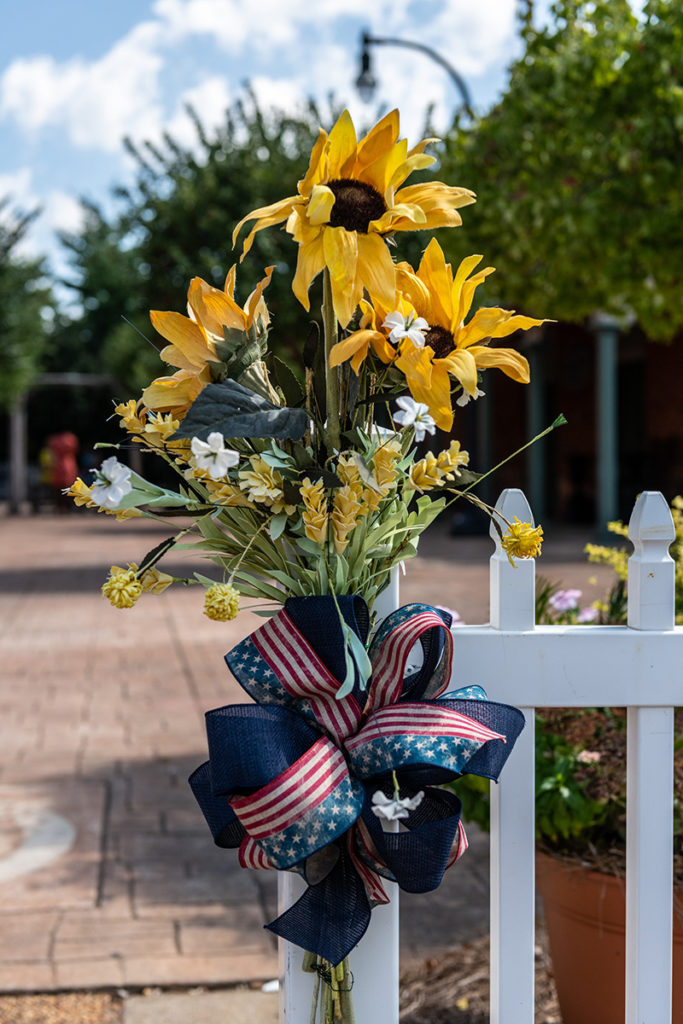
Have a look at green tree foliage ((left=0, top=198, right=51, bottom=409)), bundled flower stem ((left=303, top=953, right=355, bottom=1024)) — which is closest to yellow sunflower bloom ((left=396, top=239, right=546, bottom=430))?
bundled flower stem ((left=303, top=953, right=355, bottom=1024))

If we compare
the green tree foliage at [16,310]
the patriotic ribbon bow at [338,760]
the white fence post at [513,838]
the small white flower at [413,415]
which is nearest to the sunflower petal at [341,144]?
the small white flower at [413,415]

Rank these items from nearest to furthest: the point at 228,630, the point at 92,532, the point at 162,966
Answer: the point at 162,966, the point at 228,630, the point at 92,532

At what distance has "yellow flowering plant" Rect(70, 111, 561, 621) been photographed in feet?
3.59

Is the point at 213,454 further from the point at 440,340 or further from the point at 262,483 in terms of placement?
the point at 440,340

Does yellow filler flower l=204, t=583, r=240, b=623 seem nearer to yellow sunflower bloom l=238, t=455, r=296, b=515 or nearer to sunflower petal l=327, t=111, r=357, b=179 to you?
Result: yellow sunflower bloom l=238, t=455, r=296, b=515

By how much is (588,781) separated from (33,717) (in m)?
3.75

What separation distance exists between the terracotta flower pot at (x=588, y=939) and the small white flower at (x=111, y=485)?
1.47 metres

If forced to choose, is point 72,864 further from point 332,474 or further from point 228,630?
point 228,630

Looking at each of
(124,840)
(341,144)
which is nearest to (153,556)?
(341,144)

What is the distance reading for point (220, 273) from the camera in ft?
40.2

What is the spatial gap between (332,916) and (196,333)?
2.30ft

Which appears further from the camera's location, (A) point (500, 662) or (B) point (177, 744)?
(B) point (177, 744)

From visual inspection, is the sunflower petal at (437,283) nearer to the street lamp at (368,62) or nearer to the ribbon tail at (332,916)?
the ribbon tail at (332,916)

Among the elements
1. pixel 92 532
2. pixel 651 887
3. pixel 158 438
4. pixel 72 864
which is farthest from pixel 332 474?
pixel 92 532
